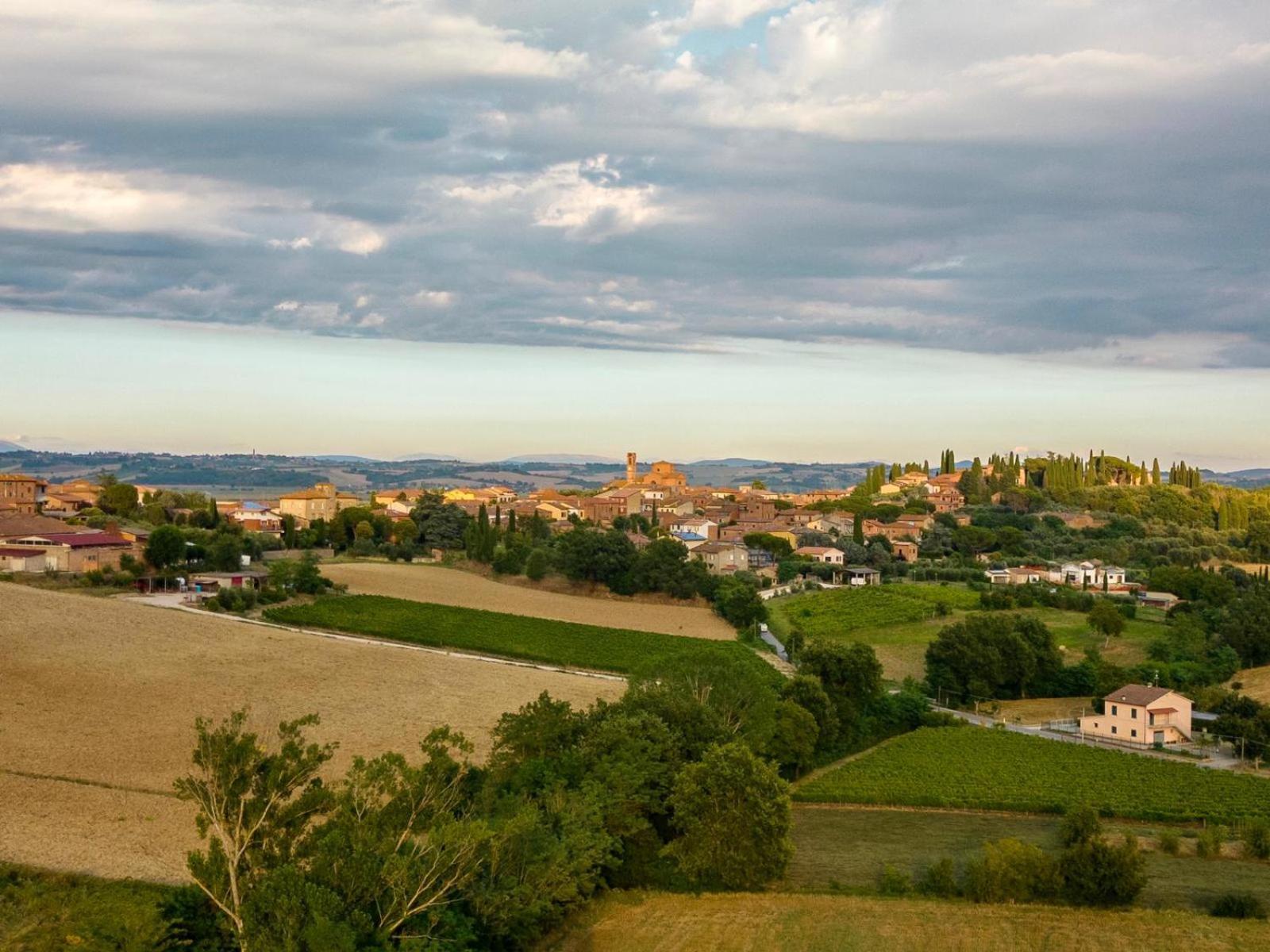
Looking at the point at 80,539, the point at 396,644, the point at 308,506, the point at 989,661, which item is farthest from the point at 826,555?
the point at 308,506

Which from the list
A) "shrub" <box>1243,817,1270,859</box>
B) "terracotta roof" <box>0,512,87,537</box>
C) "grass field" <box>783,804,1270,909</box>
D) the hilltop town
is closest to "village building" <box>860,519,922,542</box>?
the hilltop town

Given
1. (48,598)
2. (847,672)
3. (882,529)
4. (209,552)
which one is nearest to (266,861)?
(847,672)

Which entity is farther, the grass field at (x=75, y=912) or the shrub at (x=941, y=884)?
the shrub at (x=941, y=884)

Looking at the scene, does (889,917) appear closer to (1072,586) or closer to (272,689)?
(272,689)

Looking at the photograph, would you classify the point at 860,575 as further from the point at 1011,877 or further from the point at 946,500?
the point at 1011,877

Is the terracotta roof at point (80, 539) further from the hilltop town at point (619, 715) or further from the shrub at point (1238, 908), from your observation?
the shrub at point (1238, 908)

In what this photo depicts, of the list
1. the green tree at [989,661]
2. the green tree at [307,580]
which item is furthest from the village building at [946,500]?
the green tree at [307,580]
